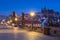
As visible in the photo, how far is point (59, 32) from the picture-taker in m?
28.4

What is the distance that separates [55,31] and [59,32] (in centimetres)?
80

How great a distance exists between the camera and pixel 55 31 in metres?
27.9

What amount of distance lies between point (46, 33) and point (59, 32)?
6.50 ft

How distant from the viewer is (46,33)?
27750 millimetres

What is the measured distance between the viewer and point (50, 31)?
28.7 meters

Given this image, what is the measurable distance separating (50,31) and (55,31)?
98 centimetres

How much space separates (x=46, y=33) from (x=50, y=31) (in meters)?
1.14

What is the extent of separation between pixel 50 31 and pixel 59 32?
127cm
